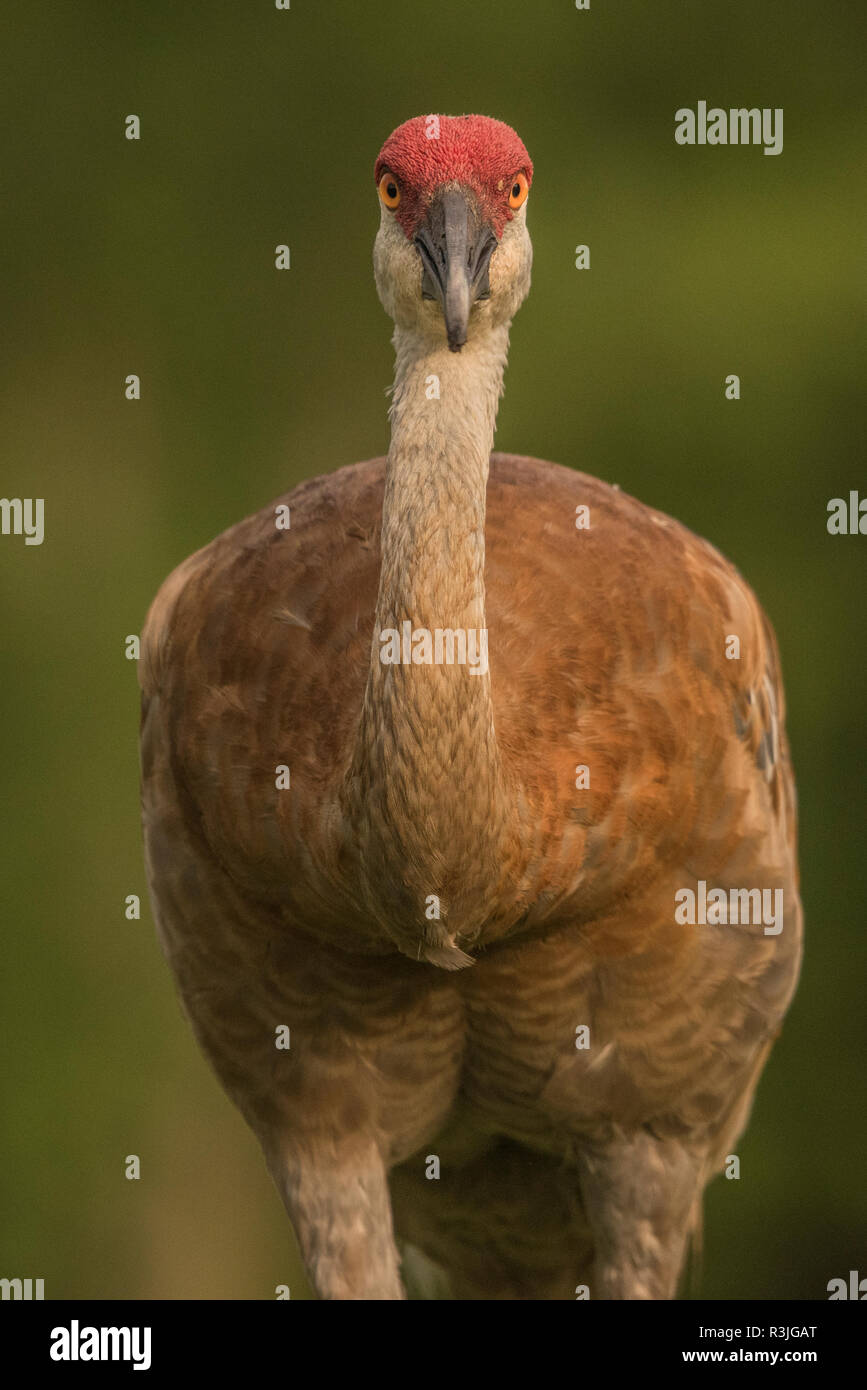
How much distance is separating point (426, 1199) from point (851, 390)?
264 centimetres

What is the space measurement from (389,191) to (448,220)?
0.12m

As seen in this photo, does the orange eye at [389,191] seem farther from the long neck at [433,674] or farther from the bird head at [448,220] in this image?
the long neck at [433,674]

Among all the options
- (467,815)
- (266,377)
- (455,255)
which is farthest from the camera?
(266,377)

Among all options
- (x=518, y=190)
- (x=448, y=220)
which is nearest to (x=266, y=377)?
(x=518, y=190)

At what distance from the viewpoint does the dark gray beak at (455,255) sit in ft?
5.56

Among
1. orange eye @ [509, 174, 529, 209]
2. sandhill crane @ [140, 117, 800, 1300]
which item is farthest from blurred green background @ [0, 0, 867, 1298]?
orange eye @ [509, 174, 529, 209]

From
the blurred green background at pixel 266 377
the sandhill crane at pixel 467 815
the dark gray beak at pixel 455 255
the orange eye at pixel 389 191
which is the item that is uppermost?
the blurred green background at pixel 266 377

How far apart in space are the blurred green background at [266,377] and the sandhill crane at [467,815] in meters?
2.13

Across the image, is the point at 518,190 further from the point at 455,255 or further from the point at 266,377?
the point at 266,377

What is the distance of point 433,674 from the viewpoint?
178 cm

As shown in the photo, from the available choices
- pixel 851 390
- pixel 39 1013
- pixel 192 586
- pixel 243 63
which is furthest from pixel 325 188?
pixel 192 586

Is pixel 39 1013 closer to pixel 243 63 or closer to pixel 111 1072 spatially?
pixel 111 1072

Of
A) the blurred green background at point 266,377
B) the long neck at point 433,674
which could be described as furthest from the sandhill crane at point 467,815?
the blurred green background at point 266,377

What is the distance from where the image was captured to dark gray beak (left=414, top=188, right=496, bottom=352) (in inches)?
66.7
